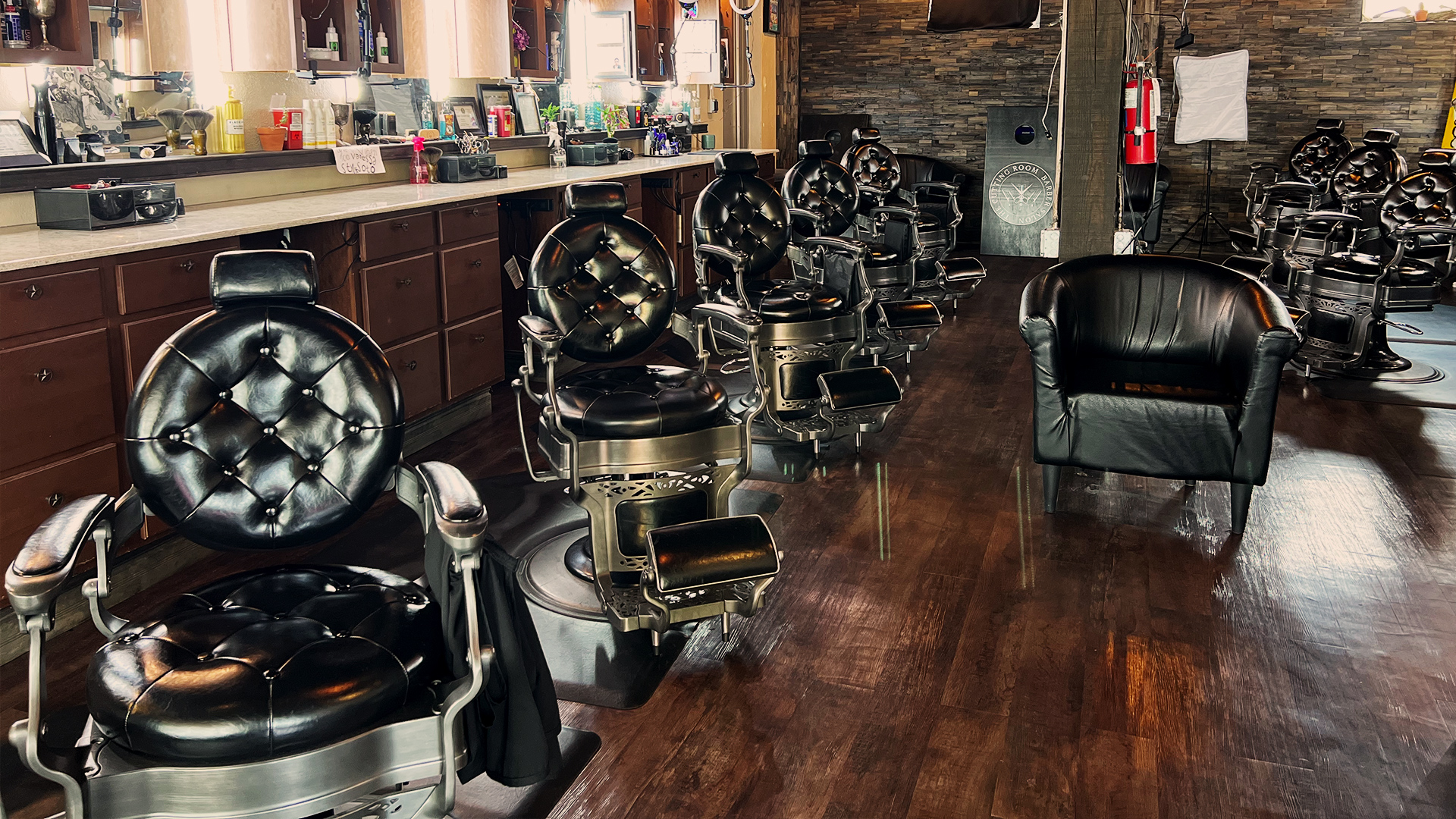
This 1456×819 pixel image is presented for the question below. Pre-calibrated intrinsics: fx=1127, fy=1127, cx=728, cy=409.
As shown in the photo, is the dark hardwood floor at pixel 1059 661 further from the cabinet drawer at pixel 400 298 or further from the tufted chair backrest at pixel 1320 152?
the tufted chair backrest at pixel 1320 152

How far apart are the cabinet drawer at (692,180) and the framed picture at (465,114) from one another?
1629 millimetres

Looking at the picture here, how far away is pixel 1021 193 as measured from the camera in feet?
33.3

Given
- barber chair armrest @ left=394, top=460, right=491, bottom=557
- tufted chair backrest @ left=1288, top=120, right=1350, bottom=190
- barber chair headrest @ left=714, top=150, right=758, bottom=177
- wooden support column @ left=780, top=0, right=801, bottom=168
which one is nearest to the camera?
barber chair armrest @ left=394, top=460, right=491, bottom=557

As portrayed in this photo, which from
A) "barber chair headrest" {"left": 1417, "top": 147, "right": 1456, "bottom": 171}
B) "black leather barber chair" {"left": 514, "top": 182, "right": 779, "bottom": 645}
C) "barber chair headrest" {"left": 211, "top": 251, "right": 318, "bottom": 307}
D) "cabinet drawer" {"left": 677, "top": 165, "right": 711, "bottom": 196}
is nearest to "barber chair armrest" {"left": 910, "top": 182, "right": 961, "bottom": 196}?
"cabinet drawer" {"left": 677, "top": 165, "right": 711, "bottom": 196}

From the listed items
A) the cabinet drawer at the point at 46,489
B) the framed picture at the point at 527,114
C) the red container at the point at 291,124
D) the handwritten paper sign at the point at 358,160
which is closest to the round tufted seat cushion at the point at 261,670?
the cabinet drawer at the point at 46,489

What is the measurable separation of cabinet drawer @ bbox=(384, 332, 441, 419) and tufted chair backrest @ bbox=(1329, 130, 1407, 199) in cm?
682

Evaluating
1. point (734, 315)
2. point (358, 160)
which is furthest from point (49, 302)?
point (358, 160)

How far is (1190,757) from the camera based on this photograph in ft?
7.88

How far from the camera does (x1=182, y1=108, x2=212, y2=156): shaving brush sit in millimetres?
4223

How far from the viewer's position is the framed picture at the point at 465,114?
19.3 feet

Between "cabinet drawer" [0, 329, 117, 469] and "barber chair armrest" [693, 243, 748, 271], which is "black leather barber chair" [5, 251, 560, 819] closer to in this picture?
"cabinet drawer" [0, 329, 117, 469]

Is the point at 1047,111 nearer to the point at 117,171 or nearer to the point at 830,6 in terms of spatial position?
the point at 830,6

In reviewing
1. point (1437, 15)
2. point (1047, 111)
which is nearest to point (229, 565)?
point (1047, 111)

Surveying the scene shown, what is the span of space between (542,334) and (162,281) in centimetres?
113
